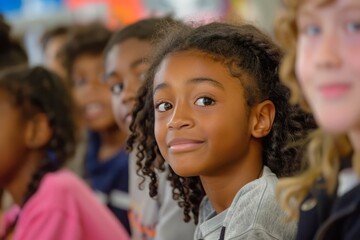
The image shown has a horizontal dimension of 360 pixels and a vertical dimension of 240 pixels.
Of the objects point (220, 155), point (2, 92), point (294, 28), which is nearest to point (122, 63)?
point (2, 92)

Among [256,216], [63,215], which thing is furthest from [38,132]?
[256,216]

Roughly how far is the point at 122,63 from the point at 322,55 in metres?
1.20

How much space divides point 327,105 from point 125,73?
1.19 m

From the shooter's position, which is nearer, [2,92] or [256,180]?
[256,180]

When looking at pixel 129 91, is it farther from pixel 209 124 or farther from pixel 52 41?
pixel 52 41

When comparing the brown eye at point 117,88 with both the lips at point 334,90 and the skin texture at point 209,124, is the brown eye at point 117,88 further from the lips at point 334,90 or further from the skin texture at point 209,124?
the lips at point 334,90

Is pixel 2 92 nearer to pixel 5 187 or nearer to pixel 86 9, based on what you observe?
pixel 5 187

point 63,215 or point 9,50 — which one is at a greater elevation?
point 9,50

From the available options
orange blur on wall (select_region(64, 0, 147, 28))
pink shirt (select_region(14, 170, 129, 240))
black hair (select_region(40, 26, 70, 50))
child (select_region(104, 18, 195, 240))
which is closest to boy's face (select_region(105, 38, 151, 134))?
child (select_region(104, 18, 195, 240))

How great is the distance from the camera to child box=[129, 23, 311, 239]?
53.4 inches

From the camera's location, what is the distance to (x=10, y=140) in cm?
205

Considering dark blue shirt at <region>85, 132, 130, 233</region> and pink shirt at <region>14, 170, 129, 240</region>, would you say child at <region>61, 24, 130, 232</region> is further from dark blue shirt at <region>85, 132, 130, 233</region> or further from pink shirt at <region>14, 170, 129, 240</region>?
pink shirt at <region>14, 170, 129, 240</region>

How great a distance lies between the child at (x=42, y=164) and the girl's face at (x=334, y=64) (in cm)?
99

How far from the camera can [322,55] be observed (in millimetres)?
1008
